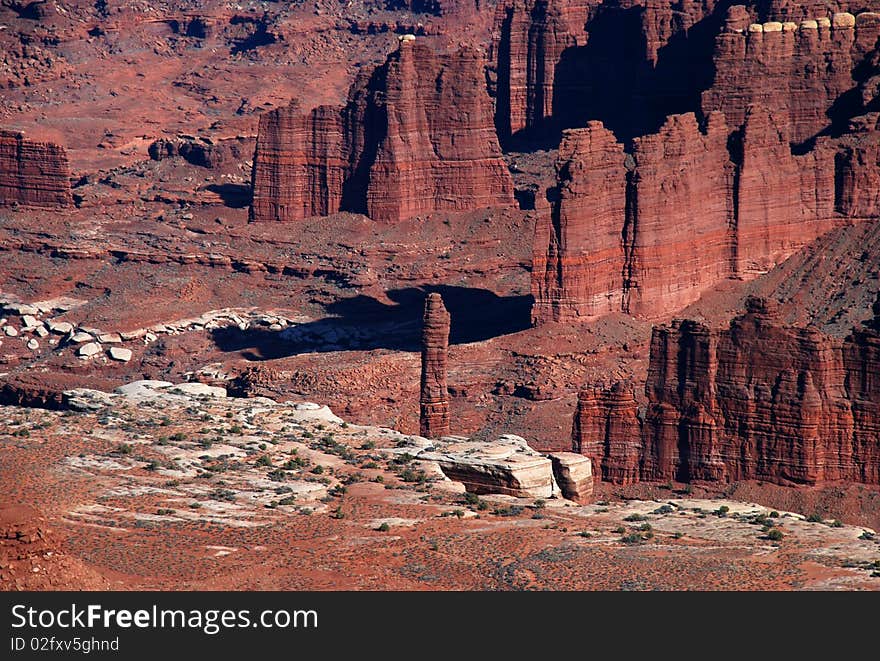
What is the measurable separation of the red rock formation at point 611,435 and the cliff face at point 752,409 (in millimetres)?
31

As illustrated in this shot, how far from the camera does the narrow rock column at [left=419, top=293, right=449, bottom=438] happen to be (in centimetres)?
8269

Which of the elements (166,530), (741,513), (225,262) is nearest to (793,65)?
(225,262)

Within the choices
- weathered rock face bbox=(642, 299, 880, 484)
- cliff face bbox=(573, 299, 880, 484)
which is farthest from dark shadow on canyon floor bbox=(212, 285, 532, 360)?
weathered rock face bbox=(642, 299, 880, 484)

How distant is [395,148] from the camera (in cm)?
11631

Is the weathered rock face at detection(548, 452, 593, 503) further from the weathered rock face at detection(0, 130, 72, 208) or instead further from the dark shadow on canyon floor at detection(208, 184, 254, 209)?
the weathered rock face at detection(0, 130, 72, 208)

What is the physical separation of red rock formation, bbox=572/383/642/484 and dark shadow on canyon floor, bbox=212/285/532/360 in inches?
995

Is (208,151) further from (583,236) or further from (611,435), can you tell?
(611,435)

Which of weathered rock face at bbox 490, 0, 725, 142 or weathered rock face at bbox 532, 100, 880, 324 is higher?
weathered rock face at bbox 490, 0, 725, 142

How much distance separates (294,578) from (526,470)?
450 inches

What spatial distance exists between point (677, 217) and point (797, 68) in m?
16.5

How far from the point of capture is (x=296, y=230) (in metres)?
118

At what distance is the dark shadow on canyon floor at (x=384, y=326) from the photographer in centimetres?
10211

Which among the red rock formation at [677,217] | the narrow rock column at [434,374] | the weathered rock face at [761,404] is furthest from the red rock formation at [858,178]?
the weathered rock face at [761,404]

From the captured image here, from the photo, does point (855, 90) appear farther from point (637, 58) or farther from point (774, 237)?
point (637, 58)
